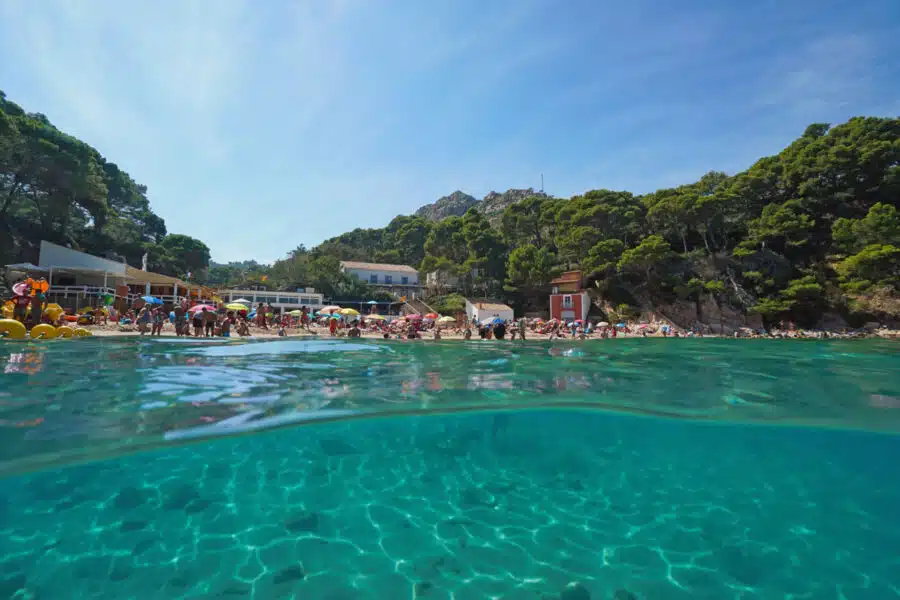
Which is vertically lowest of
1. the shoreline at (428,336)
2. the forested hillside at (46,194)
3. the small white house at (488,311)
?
the shoreline at (428,336)

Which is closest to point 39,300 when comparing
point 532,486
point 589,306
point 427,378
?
point 427,378

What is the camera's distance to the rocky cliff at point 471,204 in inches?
4235

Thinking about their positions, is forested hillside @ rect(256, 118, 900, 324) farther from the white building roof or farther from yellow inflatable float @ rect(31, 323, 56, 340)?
yellow inflatable float @ rect(31, 323, 56, 340)

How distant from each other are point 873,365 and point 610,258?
25234 mm

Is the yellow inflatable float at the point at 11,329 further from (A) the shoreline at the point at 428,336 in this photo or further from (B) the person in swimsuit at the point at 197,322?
(B) the person in swimsuit at the point at 197,322

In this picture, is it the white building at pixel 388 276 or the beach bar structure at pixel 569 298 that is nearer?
the beach bar structure at pixel 569 298

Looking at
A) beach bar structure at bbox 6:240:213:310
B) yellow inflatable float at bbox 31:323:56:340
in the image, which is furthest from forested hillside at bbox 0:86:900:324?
yellow inflatable float at bbox 31:323:56:340

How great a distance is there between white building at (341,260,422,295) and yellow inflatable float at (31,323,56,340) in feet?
110

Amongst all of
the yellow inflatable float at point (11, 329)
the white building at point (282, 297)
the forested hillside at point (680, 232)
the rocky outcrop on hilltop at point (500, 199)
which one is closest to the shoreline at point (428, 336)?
the yellow inflatable float at point (11, 329)

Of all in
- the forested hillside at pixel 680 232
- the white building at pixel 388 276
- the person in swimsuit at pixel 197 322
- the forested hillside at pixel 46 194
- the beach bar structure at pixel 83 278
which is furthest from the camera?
the white building at pixel 388 276

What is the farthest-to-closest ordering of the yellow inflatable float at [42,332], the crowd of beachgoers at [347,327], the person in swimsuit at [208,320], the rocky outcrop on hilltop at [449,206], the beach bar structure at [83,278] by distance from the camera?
the rocky outcrop on hilltop at [449,206] → the beach bar structure at [83,278] → the crowd of beachgoers at [347,327] → the person in swimsuit at [208,320] → the yellow inflatable float at [42,332]

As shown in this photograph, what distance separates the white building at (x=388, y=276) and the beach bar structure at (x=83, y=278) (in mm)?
21327

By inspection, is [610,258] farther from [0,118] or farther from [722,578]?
[0,118]

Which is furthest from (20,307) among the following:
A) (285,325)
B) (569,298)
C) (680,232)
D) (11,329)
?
(680,232)
